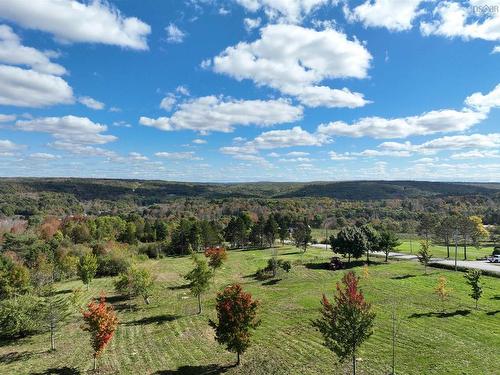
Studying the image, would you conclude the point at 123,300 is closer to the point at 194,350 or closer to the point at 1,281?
the point at 1,281

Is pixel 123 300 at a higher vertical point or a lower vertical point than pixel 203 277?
lower

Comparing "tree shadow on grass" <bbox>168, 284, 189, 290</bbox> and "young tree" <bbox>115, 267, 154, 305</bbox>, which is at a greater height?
"young tree" <bbox>115, 267, 154, 305</bbox>

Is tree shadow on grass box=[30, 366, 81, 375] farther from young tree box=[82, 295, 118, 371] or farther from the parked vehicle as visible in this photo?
the parked vehicle

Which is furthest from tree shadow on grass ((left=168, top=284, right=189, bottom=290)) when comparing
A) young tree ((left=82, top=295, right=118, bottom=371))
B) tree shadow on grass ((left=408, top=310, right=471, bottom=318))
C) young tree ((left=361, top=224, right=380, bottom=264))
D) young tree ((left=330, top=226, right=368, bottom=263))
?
young tree ((left=361, top=224, right=380, bottom=264))

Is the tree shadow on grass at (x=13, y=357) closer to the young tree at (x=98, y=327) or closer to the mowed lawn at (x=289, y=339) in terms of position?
the mowed lawn at (x=289, y=339)

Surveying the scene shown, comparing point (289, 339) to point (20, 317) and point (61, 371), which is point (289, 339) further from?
point (20, 317)

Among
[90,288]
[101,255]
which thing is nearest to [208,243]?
[101,255]

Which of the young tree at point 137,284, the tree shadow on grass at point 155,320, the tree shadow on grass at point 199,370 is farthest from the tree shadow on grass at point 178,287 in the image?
the tree shadow on grass at point 199,370
